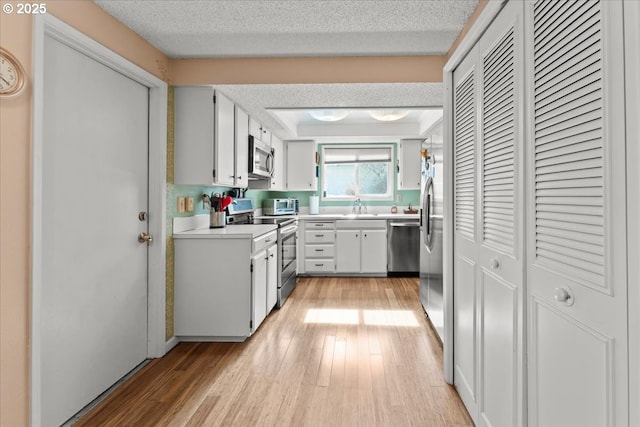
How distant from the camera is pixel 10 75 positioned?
1469 mm

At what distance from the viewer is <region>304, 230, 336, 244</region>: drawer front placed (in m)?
5.46

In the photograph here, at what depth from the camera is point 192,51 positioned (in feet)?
8.93

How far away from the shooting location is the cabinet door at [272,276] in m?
3.46

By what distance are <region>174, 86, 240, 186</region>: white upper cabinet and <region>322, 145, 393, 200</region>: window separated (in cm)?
335

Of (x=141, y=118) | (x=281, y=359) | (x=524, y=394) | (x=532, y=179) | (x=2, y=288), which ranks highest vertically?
(x=141, y=118)

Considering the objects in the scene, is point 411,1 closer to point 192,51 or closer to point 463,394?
point 192,51

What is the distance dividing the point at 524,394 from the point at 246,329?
2086mm

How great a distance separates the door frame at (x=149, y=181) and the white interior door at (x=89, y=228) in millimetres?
60

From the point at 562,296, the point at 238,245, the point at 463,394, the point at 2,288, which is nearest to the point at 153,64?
the point at 238,245

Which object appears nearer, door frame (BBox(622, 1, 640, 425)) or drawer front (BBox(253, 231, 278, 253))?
door frame (BBox(622, 1, 640, 425))

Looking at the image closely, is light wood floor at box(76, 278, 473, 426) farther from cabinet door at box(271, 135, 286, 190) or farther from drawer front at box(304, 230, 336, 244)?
cabinet door at box(271, 135, 286, 190)

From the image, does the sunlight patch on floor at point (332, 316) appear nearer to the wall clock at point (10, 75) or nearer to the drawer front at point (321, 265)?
the drawer front at point (321, 265)

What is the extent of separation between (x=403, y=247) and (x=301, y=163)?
2022 mm

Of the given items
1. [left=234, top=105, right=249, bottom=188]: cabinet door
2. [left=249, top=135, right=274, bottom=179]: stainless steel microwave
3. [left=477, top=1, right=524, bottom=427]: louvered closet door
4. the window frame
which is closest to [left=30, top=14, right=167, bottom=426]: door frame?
[left=234, top=105, right=249, bottom=188]: cabinet door
